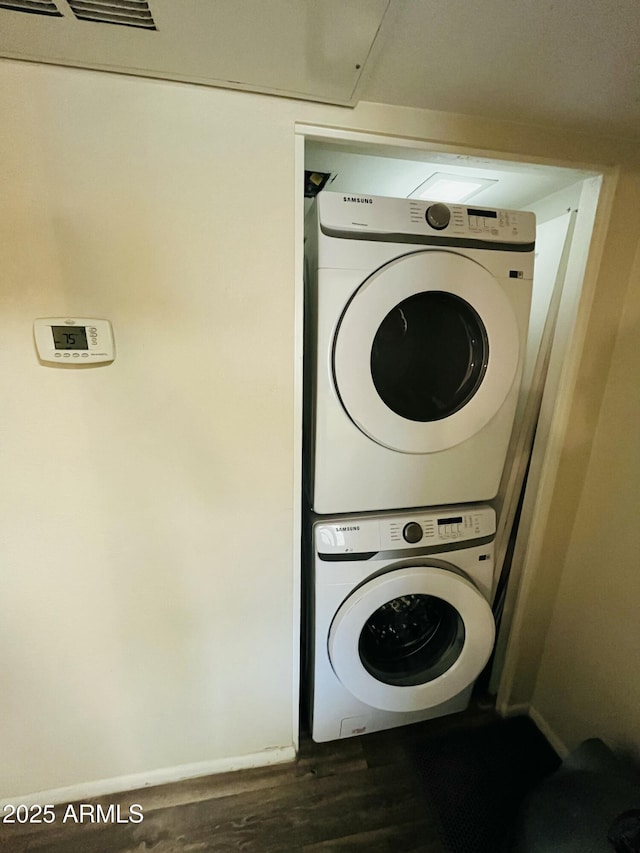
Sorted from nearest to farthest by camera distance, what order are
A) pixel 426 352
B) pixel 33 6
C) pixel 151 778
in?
pixel 33 6 < pixel 426 352 < pixel 151 778

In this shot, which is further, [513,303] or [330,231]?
[513,303]

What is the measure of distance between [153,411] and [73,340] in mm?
237

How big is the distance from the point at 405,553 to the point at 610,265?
3.45 ft

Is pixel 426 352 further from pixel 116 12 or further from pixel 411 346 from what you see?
pixel 116 12

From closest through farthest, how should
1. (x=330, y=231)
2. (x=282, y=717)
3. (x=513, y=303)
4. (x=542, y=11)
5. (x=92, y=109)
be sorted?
(x=542, y=11) → (x=92, y=109) → (x=330, y=231) → (x=513, y=303) → (x=282, y=717)

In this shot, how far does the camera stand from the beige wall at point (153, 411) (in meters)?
0.83

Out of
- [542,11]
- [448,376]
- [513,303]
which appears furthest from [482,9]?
[448,376]

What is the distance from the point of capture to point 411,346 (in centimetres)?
109

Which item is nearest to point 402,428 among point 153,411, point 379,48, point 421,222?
point 421,222

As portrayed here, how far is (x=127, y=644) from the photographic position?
1.10m

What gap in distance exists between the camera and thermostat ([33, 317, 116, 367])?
2.81ft

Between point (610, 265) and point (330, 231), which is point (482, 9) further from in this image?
point (610, 265)

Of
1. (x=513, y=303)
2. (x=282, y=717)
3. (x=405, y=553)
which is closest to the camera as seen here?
(x=513, y=303)

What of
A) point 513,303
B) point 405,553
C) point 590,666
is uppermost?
point 513,303
